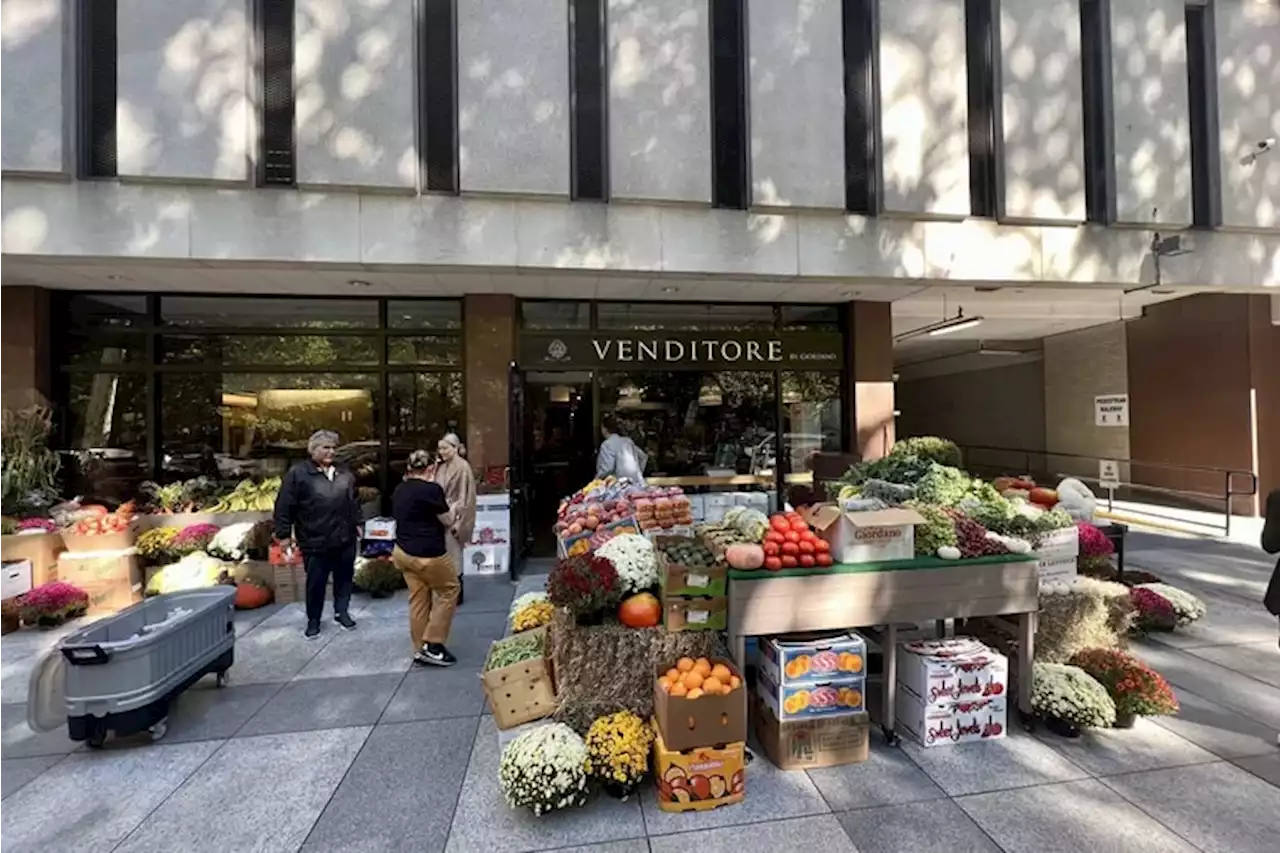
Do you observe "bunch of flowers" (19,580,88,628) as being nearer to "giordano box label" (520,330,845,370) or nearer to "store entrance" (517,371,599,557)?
"store entrance" (517,371,599,557)

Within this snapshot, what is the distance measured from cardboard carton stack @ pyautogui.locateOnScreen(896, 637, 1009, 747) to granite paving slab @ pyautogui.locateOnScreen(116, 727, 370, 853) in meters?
3.24

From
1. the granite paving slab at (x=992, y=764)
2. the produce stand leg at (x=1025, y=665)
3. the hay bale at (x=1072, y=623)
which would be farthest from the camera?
the hay bale at (x=1072, y=623)

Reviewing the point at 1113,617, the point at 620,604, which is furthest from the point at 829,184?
the point at 620,604

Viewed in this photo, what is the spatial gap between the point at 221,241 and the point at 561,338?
410cm

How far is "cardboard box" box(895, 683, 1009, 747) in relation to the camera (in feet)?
11.5

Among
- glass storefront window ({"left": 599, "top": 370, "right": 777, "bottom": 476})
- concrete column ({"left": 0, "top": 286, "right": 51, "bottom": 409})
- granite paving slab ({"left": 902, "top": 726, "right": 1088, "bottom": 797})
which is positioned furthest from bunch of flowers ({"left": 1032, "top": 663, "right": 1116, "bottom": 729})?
concrete column ({"left": 0, "top": 286, "right": 51, "bottom": 409})

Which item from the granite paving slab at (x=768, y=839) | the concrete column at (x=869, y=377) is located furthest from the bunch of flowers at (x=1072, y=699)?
the concrete column at (x=869, y=377)

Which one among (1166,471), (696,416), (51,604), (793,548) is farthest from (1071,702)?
(1166,471)

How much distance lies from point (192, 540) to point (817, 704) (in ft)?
22.3

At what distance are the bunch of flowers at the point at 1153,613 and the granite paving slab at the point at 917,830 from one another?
3454mm

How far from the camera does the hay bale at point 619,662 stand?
3.40 m

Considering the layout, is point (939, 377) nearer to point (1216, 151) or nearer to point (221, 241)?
point (1216, 151)

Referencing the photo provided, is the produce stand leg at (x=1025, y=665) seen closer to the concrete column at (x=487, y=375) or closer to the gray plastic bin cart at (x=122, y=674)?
the gray plastic bin cart at (x=122, y=674)

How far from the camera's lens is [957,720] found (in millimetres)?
3541
